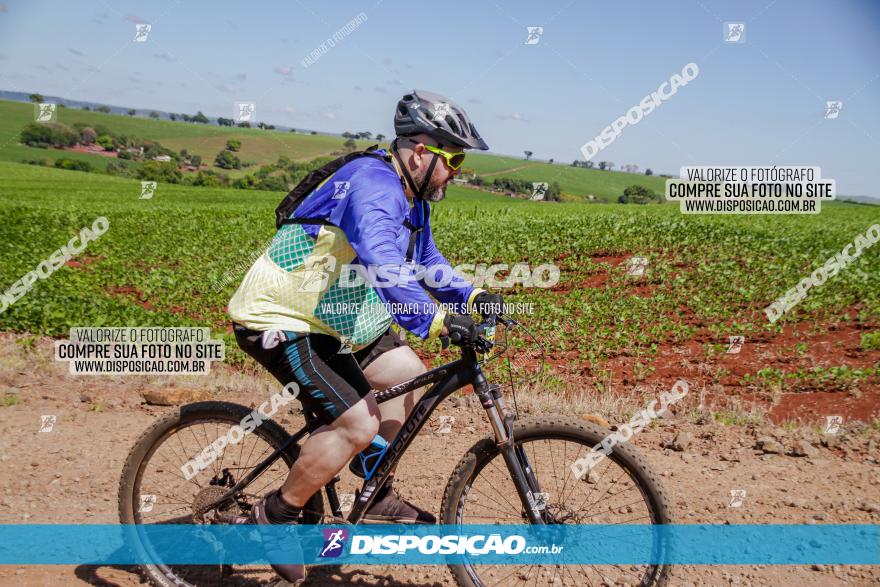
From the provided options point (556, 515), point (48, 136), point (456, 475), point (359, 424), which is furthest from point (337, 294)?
point (48, 136)

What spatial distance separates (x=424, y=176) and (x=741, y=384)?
6.70 meters

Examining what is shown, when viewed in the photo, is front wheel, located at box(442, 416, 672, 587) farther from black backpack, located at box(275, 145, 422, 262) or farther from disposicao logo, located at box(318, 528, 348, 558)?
black backpack, located at box(275, 145, 422, 262)

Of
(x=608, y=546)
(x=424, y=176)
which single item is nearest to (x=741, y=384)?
(x=608, y=546)

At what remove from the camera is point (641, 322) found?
35.8 ft

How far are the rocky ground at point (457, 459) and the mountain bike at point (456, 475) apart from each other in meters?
0.45

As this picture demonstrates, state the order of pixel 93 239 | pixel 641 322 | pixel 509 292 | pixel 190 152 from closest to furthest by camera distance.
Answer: pixel 641 322
pixel 509 292
pixel 93 239
pixel 190 152

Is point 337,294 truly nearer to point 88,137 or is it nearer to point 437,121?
point 437,121

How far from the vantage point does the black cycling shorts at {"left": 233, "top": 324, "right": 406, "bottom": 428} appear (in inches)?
126

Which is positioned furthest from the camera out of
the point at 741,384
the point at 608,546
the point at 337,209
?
the point at 741,384

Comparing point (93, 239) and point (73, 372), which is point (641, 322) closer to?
point (73, 372)


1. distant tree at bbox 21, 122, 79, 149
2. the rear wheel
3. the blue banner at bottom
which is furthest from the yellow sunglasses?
distant tree at bbox 21, 122, 79, 149

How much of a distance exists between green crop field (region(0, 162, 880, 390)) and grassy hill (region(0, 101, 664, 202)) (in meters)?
31.0

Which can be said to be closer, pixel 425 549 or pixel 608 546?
pixel 425 549

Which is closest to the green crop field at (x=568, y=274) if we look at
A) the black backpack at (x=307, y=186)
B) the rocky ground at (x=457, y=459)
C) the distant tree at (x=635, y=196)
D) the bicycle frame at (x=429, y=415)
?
the rocky ground at (x=457, y=459)
